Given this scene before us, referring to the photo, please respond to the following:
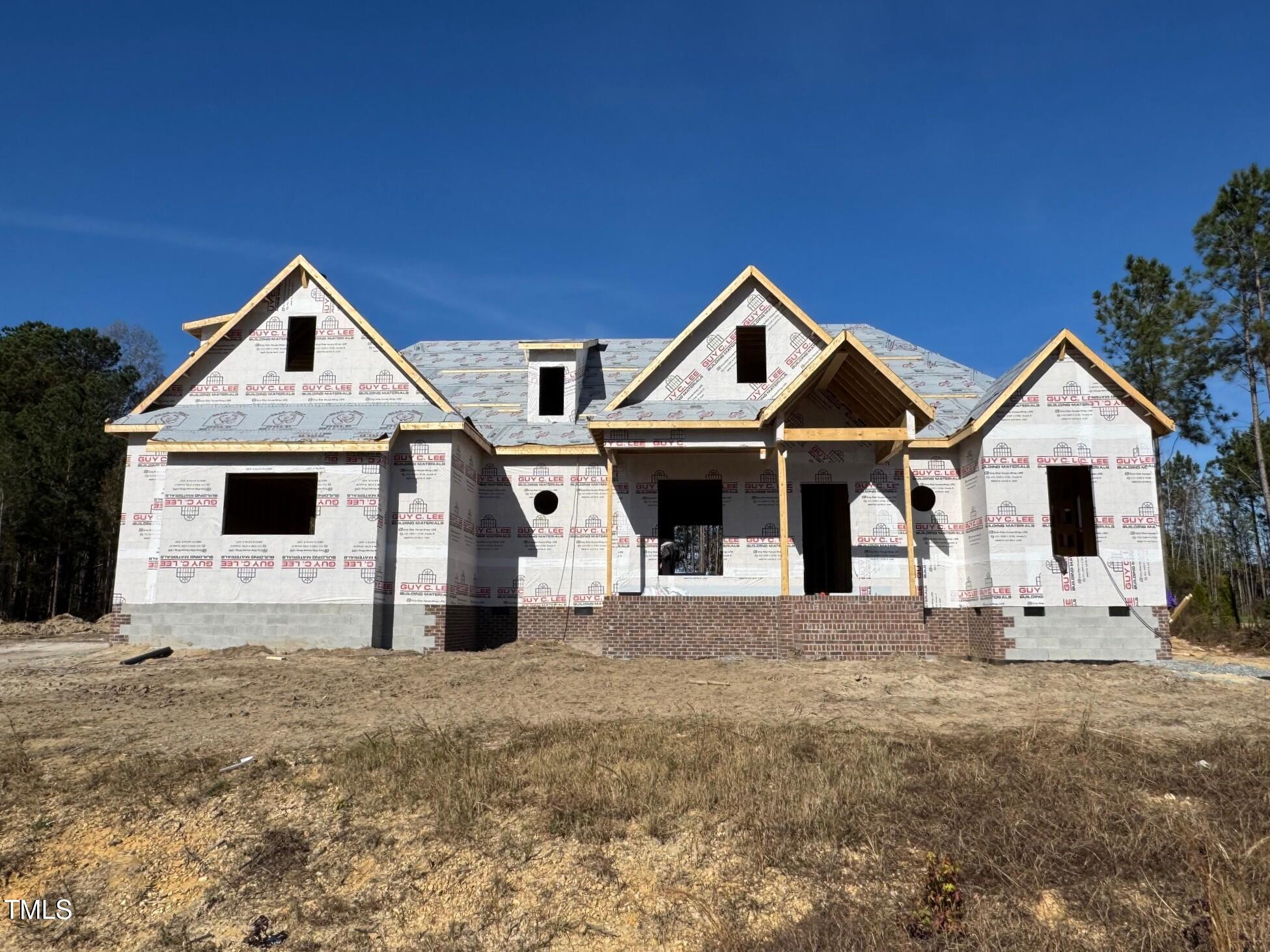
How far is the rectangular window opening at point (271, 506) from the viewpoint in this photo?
68.0 ft

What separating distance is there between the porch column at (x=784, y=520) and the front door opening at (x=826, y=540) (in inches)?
101

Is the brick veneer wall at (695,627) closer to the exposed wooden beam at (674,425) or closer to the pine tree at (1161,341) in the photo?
the exposed wooden beam at (674,425)

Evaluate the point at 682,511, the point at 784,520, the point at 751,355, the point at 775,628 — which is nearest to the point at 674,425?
the point at 784,520

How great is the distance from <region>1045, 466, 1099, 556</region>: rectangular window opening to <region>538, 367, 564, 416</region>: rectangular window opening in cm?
1127

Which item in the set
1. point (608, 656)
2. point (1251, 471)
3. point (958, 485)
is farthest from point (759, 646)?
point (1251, 471)

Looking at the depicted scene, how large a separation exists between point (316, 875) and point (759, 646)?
10.7m

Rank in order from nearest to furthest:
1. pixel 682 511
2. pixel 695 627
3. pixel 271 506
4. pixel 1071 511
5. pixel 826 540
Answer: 1. pixel 695 627
2. pixel 1071 511
3. pixel 682 511
4. pixel 826 540
5. pixel 271 506

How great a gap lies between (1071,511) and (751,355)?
9.52 m

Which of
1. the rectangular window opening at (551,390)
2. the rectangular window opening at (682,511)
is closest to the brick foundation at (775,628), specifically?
the rectangular window opening at (682,511)

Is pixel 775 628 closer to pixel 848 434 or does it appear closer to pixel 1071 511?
pixel 848 434

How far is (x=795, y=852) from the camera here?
5621 millimetres

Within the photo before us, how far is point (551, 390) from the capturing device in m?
20.5

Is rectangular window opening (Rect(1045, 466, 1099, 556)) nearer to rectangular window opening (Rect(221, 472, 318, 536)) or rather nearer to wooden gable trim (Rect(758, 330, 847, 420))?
wooden gable trim (Rect(758, 330, 847, 420))

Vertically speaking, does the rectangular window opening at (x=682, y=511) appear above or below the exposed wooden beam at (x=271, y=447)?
below
